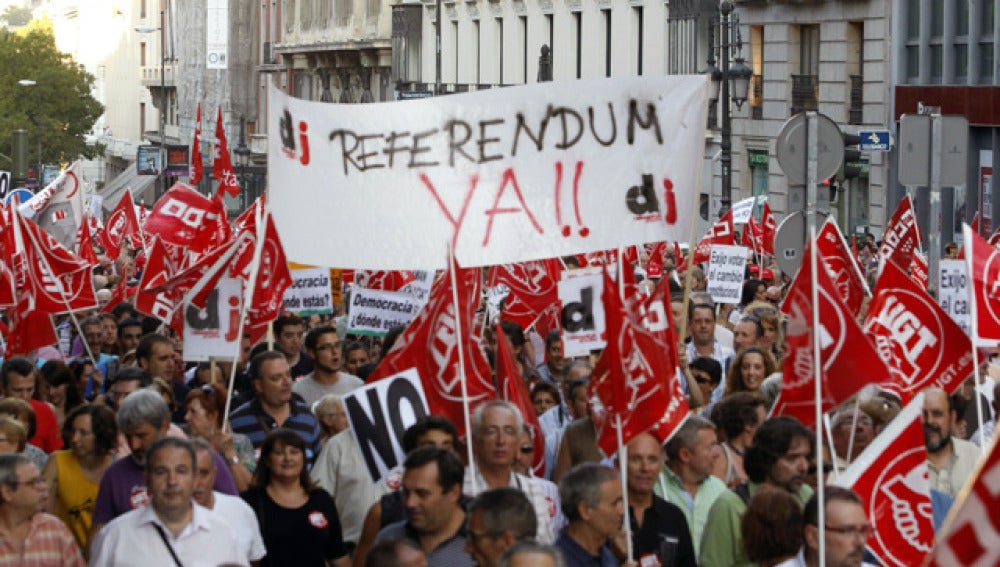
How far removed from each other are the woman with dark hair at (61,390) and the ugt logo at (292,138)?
5.74 ft

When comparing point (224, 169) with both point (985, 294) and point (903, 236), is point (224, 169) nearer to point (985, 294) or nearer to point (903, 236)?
point (903, 236)

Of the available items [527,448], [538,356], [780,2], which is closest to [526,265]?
[538,356]

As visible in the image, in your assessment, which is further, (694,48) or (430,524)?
(694,48)

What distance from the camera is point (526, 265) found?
15820 millimetres

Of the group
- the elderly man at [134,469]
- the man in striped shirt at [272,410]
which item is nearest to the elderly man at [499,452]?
the elderly man at [134,469]

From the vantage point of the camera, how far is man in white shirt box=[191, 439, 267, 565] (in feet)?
26.7

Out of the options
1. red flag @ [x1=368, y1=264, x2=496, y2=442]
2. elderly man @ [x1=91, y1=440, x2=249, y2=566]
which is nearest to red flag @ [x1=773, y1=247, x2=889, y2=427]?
red flag @ [x1=368, y1=264, x2=496, y2=442]

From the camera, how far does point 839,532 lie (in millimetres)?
6996

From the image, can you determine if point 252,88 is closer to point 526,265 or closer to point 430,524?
point 526,265

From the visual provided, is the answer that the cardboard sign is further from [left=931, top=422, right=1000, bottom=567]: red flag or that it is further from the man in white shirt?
[left=931, top=422, right=1000, bottom=567]: red flag

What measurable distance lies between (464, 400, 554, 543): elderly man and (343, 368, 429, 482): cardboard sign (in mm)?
740

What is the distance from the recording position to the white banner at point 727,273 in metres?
18.1

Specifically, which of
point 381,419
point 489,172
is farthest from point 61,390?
point 381,419

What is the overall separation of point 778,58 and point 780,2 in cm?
102
